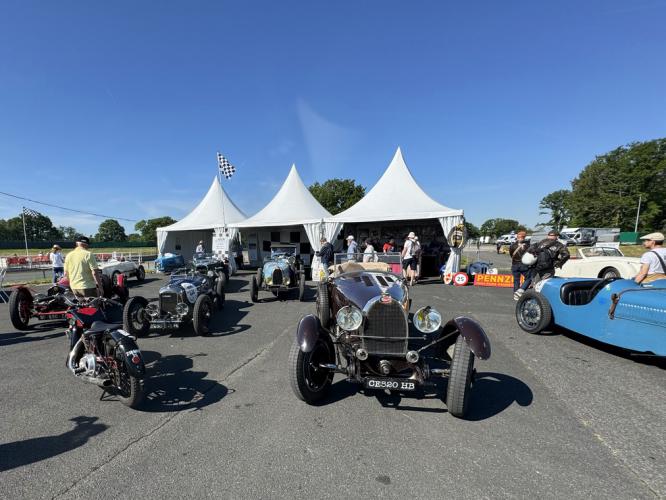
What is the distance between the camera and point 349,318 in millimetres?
2736

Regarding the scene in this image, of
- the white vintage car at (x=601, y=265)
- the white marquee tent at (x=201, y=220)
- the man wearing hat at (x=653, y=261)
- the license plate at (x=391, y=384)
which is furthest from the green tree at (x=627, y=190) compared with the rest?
the license plate at (x=391, y=384)

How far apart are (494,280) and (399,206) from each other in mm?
4802

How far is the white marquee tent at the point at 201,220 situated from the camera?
16109 millimetres

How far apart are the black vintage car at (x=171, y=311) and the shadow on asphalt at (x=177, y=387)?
0.96m

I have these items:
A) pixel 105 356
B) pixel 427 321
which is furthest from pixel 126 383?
pixel 427 321

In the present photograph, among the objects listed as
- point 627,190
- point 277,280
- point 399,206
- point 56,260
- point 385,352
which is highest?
point 627,190

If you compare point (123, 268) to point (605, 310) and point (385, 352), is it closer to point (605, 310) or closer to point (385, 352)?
point (385, 352)

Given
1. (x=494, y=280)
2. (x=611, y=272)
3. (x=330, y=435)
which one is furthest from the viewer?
(x=494, y=280)

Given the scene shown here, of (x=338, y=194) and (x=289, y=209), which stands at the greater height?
(x=338, y=194)

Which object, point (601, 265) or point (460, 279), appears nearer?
point (601, 265)

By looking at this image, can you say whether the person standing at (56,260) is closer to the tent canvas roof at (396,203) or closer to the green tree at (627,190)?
the tent canvas roof at (396,203)

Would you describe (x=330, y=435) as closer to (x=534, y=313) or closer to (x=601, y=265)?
(x=534, y=313)

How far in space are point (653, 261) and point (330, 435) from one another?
5451 mm

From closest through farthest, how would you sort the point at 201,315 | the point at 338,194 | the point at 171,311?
the point at 201,315, the point at 171,311, the point at 338,194
